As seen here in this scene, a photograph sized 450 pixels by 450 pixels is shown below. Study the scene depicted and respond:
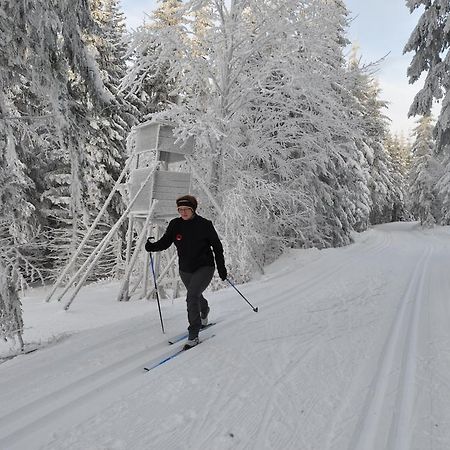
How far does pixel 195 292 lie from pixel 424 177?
128ft

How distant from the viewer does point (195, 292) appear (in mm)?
5020

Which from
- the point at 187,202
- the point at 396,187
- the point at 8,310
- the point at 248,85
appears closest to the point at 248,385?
the point at 187,202

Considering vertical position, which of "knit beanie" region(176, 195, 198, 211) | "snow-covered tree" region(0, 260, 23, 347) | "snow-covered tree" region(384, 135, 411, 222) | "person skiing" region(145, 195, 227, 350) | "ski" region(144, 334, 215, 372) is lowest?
"ski" region(144, 334, 215, 372)

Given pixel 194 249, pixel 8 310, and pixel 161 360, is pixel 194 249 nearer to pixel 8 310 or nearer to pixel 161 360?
pixel 161 360

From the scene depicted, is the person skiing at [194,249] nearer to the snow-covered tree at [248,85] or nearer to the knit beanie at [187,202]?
the knit beanie at [187,202]

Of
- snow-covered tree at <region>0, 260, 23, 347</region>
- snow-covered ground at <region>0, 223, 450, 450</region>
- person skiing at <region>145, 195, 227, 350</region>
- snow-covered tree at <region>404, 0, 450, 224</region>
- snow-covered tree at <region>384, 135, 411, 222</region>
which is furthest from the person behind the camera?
snow-covered tree at <region>384, 135, 411, 222</region>

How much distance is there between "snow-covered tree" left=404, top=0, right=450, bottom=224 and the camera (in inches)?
408

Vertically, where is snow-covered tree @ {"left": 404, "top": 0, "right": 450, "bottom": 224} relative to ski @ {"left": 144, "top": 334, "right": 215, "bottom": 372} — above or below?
above

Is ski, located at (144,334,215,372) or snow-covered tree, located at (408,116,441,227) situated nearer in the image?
ski, located at (144,334,215,372)

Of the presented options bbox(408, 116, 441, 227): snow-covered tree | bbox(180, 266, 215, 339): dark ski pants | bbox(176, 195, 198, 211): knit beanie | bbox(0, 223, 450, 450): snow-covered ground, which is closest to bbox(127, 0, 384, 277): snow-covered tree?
bbox(0, 223, 450, 450): snow-covered ground

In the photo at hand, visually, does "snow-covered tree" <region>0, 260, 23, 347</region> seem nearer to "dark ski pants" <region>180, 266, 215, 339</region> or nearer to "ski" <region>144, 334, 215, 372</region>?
"ski" <region>144, 334, 215, 372</region>

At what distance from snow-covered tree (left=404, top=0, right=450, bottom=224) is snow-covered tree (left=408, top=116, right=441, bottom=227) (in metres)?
28.7

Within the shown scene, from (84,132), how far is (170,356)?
3156 mm

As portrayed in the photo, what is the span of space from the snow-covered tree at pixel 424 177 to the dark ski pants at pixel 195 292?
37.5 meters
